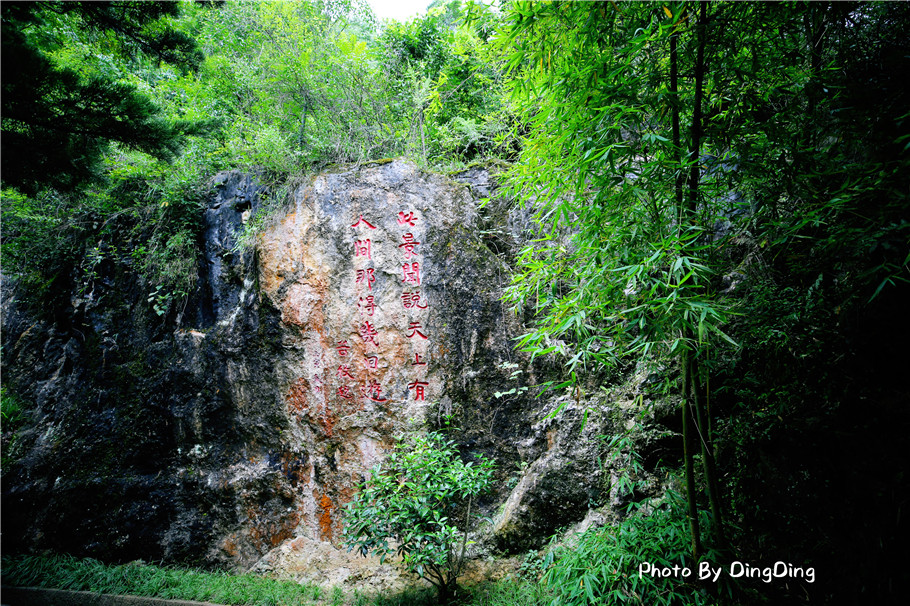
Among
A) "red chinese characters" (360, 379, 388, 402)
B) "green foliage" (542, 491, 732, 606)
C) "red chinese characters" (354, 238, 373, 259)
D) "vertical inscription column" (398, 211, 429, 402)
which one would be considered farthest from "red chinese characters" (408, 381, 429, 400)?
"green foliage" (542, 491, 732, 606)

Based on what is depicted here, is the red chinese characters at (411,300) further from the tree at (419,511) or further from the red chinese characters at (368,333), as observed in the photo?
the tree at (419,511)

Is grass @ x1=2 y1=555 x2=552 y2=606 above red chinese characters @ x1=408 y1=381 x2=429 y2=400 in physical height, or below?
below

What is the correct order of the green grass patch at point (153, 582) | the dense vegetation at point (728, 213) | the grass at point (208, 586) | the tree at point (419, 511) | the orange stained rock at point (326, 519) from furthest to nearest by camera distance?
the orange stained rock at point (326, 519), the green grass patch at point (153, 582), the grass at point (208, 586), the tree at point (419, 511), the dense vegetation at point (728, 213)

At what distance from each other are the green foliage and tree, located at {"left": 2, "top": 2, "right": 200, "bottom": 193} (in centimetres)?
421

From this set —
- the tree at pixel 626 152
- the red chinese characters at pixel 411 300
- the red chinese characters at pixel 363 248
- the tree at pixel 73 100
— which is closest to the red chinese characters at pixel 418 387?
the red chinese characters at pixel 411 300

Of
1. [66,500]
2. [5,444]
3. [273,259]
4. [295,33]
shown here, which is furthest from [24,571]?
[295,33]

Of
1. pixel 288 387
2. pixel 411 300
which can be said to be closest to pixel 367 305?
pixel 411 300

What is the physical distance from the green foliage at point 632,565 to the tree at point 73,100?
13.8ft

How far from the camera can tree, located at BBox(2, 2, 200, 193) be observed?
2498 mm

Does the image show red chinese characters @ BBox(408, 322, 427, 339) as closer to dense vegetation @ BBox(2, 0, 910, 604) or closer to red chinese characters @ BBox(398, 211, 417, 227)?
red chinese characters @ BBox(398, 211, 417, 227)

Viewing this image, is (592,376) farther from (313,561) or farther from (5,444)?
(5,444)

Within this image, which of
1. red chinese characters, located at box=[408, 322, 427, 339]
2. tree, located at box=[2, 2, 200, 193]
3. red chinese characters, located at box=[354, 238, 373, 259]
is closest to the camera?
tree, located at box=[2, 2, 200, 193]

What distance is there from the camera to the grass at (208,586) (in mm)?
3047

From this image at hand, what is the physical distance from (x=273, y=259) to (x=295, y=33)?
145 inches
